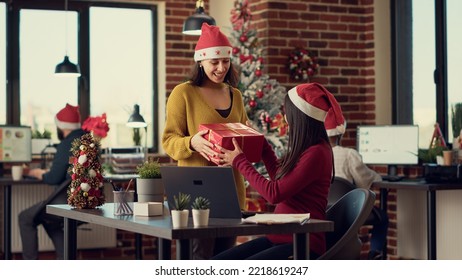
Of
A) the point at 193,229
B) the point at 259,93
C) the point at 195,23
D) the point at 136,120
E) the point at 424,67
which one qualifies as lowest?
the point at 193,229

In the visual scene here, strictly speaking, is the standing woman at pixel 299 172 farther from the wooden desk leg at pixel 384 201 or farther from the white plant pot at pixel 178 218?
the wooden desk leg at pixel 384 201

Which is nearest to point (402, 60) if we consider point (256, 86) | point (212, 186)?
point (256, 86)

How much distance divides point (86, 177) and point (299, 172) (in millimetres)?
961

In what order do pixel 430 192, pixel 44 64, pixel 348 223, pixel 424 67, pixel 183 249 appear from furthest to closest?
pixel 44 64, pixel 424 67, pixel 430 192, pixel 348 223, pixel 183 249

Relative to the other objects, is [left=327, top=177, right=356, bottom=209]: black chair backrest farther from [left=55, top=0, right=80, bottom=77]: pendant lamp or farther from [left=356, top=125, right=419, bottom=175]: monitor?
[left=55, top=0, right=80, bottom=77]: pendant lamp

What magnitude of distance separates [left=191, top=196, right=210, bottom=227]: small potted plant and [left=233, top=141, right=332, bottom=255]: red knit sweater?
40 cm

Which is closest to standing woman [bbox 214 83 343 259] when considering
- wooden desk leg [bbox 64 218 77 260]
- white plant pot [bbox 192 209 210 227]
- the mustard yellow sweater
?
white plant pot [bbox 192 209 210 227]

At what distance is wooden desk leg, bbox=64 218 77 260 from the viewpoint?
151 inches

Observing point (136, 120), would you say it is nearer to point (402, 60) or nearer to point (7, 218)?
point (7, 218)

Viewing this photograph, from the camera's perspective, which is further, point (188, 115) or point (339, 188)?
point (339, 188)

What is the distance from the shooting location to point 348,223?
3551 mm

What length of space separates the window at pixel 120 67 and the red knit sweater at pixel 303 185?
4543 mm

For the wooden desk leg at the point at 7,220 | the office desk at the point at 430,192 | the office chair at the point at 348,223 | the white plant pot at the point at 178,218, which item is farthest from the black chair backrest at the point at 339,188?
the white plant pot at the point at 178,218

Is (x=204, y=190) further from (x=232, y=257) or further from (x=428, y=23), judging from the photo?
(x=428, y=23)
